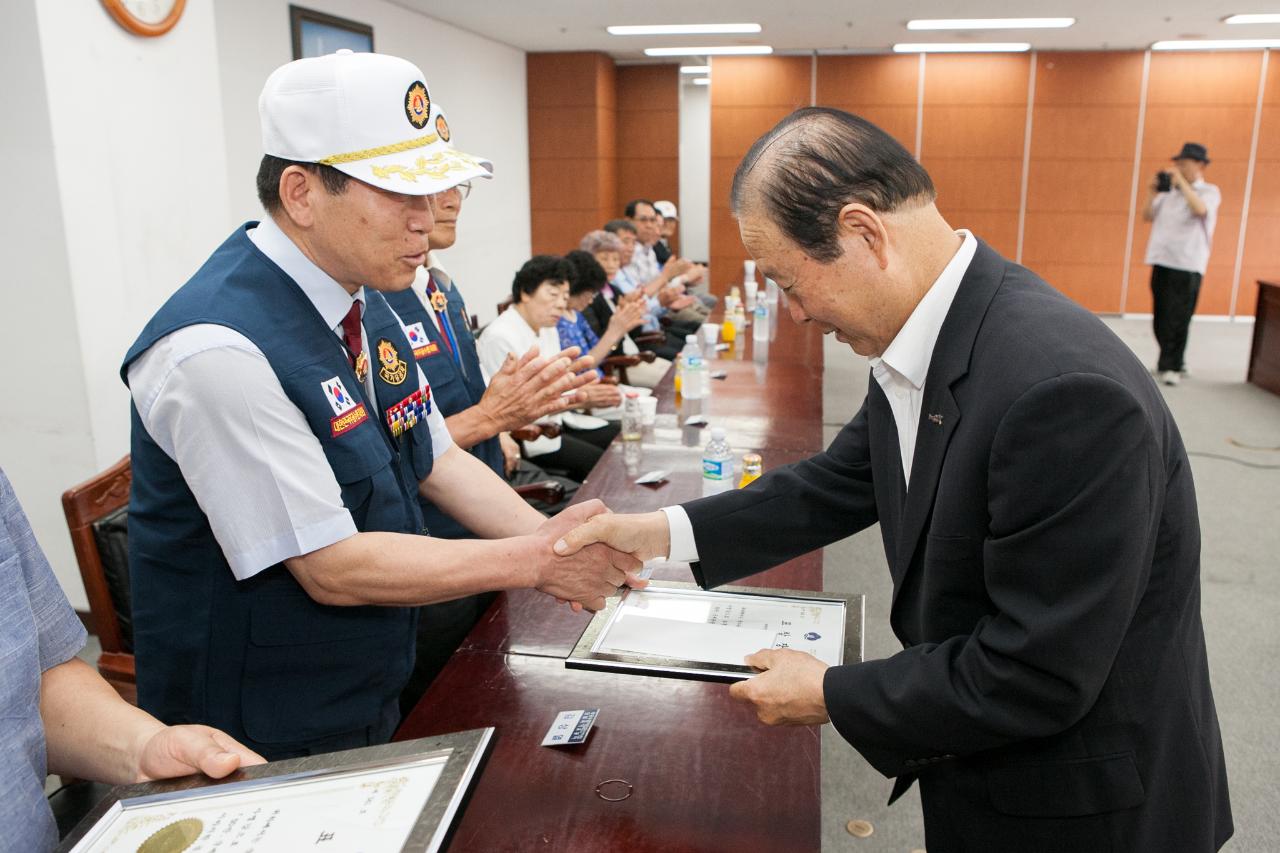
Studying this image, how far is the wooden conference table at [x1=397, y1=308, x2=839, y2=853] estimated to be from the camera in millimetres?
1087

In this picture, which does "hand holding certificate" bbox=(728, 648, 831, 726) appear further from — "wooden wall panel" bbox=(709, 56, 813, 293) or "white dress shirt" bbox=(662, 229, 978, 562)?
"wooden wall panel" bbox=(709, 56, 813, 293)

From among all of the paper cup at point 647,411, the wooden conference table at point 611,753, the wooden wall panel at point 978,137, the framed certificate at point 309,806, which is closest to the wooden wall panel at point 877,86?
the wooden wall panel at point 978,137

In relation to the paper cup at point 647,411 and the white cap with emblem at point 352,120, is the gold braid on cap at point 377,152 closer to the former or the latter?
the white cap with emblem at point 352,120

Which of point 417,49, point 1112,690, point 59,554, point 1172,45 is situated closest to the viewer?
point 1112,690

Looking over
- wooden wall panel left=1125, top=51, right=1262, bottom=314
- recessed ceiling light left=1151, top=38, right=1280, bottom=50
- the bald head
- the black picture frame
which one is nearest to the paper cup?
the bald head

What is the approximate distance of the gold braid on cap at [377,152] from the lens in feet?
4.23

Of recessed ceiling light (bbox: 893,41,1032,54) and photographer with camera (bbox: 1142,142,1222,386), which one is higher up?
recessed ceiling light (bbox: 893,41,1032,54)

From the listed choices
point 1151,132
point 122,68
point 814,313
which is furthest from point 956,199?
point 814,313

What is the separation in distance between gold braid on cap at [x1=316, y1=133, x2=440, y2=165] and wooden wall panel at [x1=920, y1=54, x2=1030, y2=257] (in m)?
9.73

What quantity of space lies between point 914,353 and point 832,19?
8.14 metres

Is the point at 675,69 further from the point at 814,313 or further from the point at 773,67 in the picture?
the point at 814,313

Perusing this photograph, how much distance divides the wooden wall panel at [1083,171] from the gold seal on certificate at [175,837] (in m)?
10.9

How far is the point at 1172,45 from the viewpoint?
9.69 meters

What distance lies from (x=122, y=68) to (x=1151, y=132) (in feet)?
34.1
